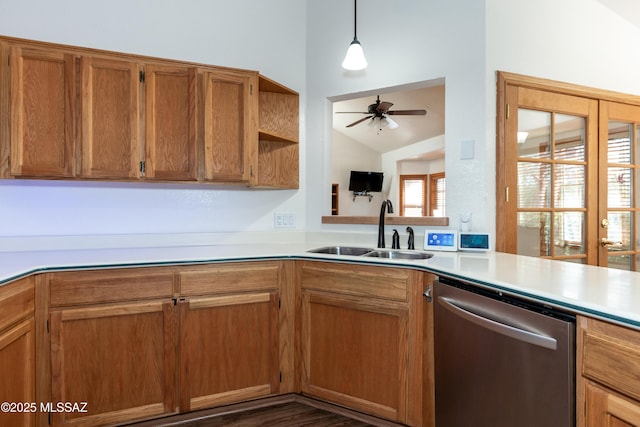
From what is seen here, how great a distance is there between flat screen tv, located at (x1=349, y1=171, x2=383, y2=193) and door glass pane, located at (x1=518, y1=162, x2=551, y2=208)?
6.08 m

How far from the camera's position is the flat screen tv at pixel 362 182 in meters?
8.36

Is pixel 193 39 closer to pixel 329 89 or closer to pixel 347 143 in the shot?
pixel 329 89

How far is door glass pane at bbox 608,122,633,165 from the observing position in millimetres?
2513

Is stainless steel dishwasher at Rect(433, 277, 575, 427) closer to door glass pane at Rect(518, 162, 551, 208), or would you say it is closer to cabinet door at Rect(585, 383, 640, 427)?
cabinet door at Rect(585, 383, 640, 427)

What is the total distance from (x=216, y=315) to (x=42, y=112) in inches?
53.2

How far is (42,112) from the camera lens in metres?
1.84

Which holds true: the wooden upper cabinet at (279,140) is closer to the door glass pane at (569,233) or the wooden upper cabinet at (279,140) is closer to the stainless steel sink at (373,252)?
the stainless steel sink at (373,252)

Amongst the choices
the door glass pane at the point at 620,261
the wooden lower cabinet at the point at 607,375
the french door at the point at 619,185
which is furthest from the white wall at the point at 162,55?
the door glass pane at the point at 620,261

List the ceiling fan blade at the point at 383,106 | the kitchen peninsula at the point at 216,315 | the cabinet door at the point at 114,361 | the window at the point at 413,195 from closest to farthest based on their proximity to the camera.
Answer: the kitchen peninsula at the point at 216,315 < the cabinet door at the point at 114,361 < the ceiling fan blade at the point at 383,106 < the window at the point at 413,195

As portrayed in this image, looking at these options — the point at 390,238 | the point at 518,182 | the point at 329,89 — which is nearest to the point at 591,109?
the point at 518,182

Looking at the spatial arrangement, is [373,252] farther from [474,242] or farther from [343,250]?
[474,242]

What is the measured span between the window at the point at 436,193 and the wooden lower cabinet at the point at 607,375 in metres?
7.26

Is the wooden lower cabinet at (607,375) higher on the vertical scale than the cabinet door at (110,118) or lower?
lower

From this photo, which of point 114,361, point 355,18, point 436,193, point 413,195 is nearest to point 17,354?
point 114,361
